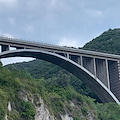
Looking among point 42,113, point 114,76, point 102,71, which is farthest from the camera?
point 114,76

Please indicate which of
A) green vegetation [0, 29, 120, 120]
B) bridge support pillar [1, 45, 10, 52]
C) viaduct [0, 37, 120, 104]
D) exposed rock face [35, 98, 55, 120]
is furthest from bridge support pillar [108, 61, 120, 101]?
bridge support pillar [1, 45, 10, 52]

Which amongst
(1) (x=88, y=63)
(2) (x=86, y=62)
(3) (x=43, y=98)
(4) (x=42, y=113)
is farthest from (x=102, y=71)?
(4) (x=42, y=113)

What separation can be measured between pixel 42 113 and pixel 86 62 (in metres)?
15.0

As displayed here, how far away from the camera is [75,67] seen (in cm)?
4228

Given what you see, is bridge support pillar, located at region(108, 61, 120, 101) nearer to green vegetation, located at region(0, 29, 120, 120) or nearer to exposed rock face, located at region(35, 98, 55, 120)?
green vegetation, located at region(0, 29, 120, 120)

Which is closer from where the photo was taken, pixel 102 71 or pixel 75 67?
pixel 75 67

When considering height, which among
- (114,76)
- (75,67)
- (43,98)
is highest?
(75,67)

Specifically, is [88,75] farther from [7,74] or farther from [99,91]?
[7,74]

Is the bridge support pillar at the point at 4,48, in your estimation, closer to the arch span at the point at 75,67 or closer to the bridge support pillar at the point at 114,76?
the arch span at the point at 75,67

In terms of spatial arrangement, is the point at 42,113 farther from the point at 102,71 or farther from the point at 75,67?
the point at 102,71

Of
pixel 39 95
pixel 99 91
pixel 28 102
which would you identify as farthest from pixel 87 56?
pixel 28 102

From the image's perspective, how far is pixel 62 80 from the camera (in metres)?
45.1

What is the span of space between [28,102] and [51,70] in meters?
31.9

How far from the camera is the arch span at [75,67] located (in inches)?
1499
